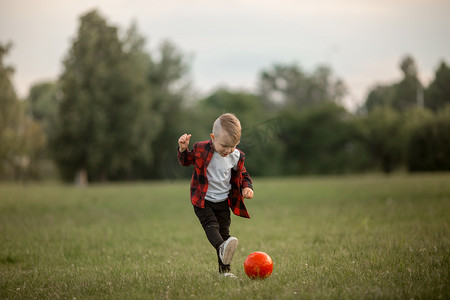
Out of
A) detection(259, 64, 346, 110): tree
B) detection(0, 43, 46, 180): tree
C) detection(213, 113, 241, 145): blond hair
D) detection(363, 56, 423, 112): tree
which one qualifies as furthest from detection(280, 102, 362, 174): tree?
detection(213, 113, 241, 145): blond hair

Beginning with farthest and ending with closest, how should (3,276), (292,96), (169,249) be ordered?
1. (292,96)
2. (169,249)
3. (3,276)

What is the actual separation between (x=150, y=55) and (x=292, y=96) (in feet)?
123

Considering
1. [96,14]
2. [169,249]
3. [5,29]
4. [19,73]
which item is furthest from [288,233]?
[96,14]

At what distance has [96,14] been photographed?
3650 cm

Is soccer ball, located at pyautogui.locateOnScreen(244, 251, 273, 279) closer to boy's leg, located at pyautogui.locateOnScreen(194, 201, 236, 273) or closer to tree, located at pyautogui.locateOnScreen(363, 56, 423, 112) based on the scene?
boy's leg, located at pyautogui.locateOnScreen(194, 201, 236, 273)

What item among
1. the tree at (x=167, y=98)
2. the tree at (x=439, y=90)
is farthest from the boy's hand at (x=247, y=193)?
the tree at (x=167, y=98)

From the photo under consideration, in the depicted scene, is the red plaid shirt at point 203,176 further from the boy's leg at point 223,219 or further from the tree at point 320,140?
the tree at point 320,140

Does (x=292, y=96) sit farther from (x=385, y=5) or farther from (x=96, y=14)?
(x=385, y=5)

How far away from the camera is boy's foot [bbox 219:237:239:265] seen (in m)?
4.65

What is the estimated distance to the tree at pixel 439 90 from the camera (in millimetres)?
35875

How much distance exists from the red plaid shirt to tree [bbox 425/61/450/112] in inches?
1410

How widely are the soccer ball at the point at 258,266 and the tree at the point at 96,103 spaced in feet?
108

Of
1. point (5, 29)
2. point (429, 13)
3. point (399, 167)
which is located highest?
point (5, 29)

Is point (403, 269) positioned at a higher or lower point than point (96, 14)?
lower
